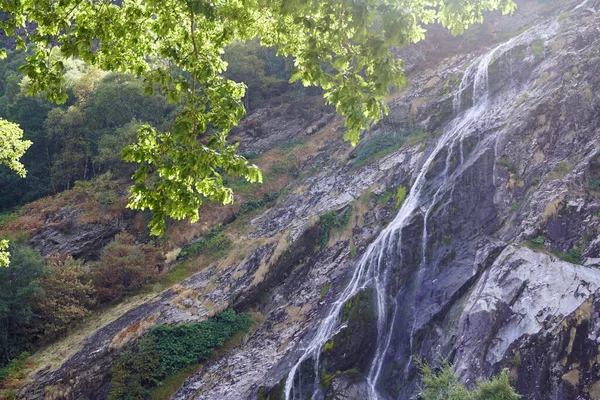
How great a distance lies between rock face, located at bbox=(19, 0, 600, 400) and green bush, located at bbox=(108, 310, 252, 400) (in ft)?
1.68

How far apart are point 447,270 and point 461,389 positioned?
14.1 feet

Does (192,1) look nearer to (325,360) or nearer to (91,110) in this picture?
(325,360)

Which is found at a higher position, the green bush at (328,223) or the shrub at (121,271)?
the shrub at (121,271)

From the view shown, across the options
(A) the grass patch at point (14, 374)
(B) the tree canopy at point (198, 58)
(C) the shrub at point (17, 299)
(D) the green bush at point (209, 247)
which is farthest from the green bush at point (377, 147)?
(B) the tree canopy at point (198, 58)

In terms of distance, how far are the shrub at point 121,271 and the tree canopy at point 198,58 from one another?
46.4ft

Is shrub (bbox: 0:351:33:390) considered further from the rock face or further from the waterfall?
the waterfall

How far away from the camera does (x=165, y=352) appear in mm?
15234

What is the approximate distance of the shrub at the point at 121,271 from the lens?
1873cm

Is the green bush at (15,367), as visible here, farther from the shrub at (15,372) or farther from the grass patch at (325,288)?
the grass patch at (325,288)

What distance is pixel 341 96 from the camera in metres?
5.46

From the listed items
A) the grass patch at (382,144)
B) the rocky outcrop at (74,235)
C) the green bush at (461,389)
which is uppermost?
the rocky outcrop at (74,235)

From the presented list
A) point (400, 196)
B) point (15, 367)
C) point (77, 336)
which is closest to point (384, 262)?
point (400, 196)

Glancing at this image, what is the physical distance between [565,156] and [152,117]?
23801 millimetres

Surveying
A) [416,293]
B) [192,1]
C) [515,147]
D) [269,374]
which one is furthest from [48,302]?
[515,147]
